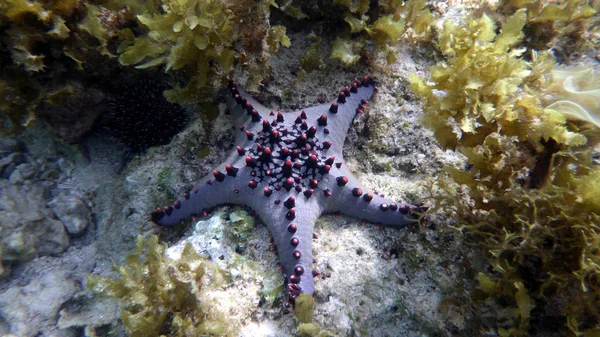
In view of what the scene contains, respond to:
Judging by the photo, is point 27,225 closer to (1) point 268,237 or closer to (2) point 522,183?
(1) point 268,237

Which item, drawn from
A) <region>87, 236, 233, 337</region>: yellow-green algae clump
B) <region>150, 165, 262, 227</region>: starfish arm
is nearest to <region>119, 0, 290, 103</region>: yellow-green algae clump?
<region>150, 165, 262, 227</region>: starfish arm

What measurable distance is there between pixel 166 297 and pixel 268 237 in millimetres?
1202

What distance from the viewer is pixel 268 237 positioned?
3531mm

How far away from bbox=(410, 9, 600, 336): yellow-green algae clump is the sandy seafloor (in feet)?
1.23

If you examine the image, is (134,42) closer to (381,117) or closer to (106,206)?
(106,206)

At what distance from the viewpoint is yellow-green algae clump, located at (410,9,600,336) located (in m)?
2.42

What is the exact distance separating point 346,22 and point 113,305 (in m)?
4.87

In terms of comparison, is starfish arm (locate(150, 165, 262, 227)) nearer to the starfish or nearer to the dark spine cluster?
the starfish

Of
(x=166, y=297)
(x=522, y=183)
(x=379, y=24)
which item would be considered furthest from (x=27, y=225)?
(x=522, y=183)

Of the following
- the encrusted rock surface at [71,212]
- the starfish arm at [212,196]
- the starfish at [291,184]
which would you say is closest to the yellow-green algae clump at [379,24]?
the starfish at [291,184]

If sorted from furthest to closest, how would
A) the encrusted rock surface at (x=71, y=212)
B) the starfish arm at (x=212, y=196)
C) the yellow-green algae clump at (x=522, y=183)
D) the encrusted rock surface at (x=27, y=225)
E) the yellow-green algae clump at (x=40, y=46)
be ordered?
1. the encrusted rock surface at (x=71, y=212)
2. the encrusted rock surface at (x=27, y=225)
3. the starfish arm at (x=212, y=196)
4. the yellow-green algae clump at (x=40, y=46)
5. the yellow-green algae clump at (x=522, y=183)

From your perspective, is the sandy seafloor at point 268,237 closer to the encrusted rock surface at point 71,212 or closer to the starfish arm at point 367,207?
the encrusted rock surface at point 71,212

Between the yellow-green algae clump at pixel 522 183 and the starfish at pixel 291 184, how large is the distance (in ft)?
2.48

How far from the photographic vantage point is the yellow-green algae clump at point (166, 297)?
8.76ft
